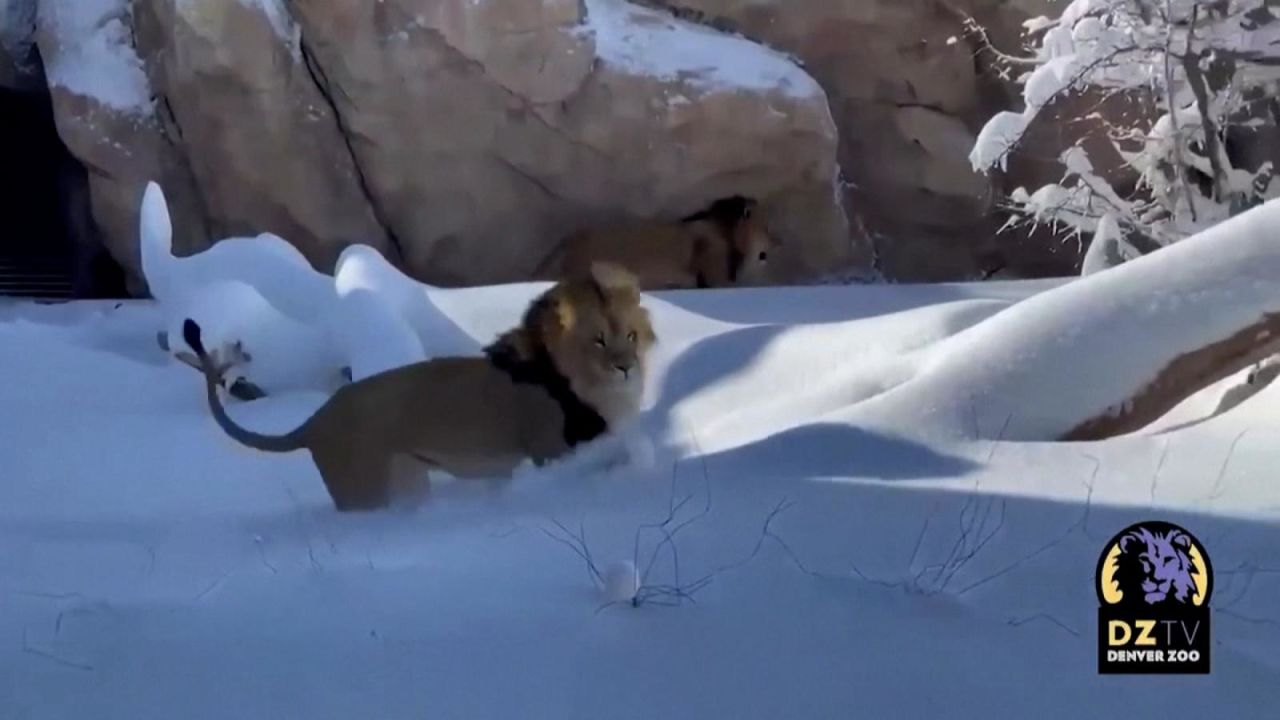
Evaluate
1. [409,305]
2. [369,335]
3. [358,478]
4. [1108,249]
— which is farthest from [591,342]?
[1108,249]

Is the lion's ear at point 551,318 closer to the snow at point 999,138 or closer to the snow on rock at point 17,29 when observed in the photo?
the snow at point 999,138

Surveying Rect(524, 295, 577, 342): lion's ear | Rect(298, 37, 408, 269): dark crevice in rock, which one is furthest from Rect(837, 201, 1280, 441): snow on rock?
Rect(298, 37, 408, 269): dark crevice in rock

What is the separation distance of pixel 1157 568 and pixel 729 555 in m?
0.65

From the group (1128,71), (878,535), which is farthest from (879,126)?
(878,535)

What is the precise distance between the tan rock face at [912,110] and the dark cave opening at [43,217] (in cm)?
499

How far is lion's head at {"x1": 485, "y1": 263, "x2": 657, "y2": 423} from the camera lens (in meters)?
2.91

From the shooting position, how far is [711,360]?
446 cm

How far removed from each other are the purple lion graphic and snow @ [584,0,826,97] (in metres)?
6.52

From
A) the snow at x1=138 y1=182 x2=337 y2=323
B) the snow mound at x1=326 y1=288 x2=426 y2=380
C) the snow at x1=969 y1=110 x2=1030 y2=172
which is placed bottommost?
the snow at x1=138 y1=182 x2=337 y2=323

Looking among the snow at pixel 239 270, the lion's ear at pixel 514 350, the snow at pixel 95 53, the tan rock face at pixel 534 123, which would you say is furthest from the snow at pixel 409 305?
the snow at pixel 95 53

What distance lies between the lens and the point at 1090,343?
10.3 ft

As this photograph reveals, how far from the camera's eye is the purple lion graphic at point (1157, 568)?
174cm

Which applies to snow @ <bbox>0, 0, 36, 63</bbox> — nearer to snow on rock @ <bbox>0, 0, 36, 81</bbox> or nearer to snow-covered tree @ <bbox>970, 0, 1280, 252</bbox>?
snow on rock @ <bbox>0, 0, 36, 81</bbox>

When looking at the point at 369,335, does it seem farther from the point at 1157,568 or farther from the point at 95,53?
the point at 95,53
